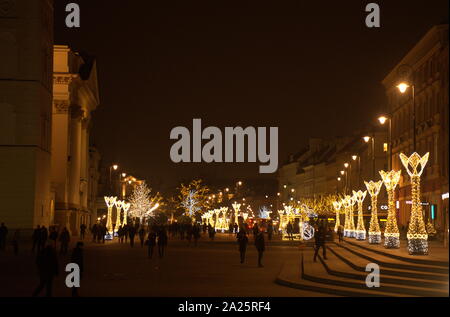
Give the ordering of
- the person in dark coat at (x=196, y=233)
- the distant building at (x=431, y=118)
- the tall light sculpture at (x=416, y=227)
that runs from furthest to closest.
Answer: the person in dark coat at (x=196, y=233) → the distant building at (x=431, y=118) → the tall light sculpture at (x=416, y=227)

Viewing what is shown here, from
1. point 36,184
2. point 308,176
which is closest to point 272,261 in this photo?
point 36,184

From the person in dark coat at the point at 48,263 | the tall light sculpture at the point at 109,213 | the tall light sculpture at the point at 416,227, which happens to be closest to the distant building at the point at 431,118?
the tall light sculpture at the point at 416,227

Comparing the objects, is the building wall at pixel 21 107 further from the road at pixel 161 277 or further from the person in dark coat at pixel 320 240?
the person in dark coat at pixel 320 240

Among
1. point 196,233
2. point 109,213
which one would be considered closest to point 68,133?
point 109,213

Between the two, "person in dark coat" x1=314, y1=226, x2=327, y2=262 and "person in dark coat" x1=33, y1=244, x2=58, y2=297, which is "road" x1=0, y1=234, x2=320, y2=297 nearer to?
"person in dark coat" x1=33, y1=244, x2=58, y2=297

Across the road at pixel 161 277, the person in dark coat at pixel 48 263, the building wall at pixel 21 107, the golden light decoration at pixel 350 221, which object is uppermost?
the building wall at pixel 21 107

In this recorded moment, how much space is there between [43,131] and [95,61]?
3635 centimetres

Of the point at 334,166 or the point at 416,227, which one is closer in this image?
the point at 416,227

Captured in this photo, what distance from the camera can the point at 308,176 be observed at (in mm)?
174000

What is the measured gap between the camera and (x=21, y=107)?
57.8 meters

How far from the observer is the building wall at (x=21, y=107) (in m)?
56.9

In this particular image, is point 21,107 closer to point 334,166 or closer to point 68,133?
point 68,133

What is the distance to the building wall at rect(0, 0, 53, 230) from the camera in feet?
187

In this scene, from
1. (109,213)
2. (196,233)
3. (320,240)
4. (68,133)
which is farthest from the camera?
(68,133)
